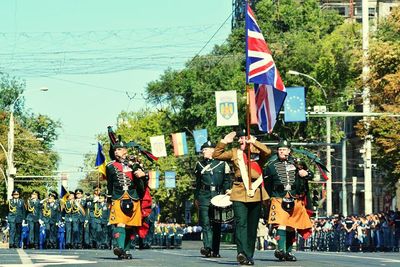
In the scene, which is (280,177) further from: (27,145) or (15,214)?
(27,145)

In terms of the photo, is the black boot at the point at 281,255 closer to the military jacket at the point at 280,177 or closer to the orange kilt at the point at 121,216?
the military jacket at the point at 280,177

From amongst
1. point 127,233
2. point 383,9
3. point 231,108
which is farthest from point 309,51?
point 127,233

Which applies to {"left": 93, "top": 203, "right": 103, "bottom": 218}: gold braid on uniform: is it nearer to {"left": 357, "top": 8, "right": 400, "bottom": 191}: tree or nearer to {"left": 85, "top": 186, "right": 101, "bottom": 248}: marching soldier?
{"left": 85, "top": 186, "right": 101, "bottom": 248}: marching soldier

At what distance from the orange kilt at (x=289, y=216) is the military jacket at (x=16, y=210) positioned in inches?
724

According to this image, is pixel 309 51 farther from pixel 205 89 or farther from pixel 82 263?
pixel 82 263

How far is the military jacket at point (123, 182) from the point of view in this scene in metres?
21.8

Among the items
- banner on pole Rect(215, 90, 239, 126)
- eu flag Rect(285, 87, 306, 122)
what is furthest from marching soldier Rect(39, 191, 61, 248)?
banner on pole Rect(215, 90, 239, 126)

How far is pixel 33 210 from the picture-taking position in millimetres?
39594

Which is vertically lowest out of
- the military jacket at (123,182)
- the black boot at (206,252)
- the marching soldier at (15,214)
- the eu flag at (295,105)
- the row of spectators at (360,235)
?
the row of spectators at (360,235)

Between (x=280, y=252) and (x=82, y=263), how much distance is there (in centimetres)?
340

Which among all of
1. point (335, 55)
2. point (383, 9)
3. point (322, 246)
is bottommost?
point (322, 246)

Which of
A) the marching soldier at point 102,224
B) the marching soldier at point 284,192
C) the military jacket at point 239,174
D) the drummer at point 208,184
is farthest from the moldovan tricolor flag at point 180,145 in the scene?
the military jacket at point 239,174

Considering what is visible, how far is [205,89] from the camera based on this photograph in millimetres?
86250

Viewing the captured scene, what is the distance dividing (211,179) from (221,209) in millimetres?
1063
